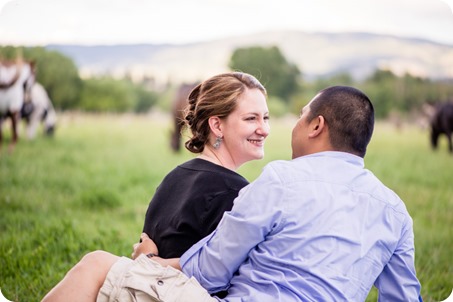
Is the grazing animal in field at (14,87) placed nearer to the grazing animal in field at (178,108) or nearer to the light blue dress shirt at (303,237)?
the grazing animal in field at (178,108)

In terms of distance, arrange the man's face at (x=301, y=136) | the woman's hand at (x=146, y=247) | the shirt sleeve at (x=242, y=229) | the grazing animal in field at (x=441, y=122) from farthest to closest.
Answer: the grazing animal in field at (x=441, y=122) → the woman's hand at (x=146, y=247) → the man's face at (x=301, y=136) → the shirt sleeve at (x=242, y=229)

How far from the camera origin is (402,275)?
6.88 ft

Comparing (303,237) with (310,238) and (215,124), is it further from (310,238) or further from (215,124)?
(215,124)

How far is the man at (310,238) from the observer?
6.24 ft

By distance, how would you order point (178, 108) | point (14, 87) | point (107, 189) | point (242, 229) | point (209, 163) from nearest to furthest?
1. point (242, 229)
2. point (209, 163)
3. point (107, 189)
4. point (14, 87)
5. point (178, 108)

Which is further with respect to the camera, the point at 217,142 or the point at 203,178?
the point at 217,142

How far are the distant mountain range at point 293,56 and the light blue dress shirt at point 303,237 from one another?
6.28 metres

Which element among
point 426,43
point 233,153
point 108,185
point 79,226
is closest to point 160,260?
point 233,153

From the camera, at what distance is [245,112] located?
8.14ft

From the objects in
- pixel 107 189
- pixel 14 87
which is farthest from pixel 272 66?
pixel 107 189

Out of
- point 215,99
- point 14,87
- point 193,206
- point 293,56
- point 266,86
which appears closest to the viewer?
point 193,206

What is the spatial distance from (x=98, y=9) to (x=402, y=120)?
4275 mm

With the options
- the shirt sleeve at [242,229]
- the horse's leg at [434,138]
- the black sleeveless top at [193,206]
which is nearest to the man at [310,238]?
the shirt sleeve at [242,229]

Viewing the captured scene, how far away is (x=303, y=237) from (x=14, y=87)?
20.2 ft
